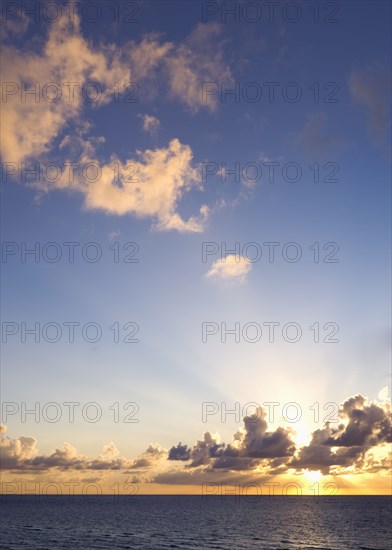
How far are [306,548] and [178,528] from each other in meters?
52.9

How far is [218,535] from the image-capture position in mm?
124875

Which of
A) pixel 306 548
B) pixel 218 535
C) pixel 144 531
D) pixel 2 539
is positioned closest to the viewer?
pixel 306 548

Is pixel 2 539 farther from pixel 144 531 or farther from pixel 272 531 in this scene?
pixel 272 531

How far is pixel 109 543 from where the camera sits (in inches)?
4154

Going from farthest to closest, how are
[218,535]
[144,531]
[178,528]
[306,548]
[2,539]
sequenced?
[178,528] → [144,531] → [218,535] → [2,539] → [306,548]

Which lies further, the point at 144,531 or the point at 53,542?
the point at 144,531

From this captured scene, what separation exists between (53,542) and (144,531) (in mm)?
34843

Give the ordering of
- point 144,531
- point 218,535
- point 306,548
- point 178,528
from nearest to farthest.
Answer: point 306,548, point 218,535, point 144,531, point 178,528

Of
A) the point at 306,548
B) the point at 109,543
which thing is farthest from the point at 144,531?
the point at 306,548

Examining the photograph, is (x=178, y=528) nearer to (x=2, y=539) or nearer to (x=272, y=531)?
(x=272, y=531)

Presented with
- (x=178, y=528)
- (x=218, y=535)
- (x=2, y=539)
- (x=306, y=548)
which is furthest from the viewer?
(x=178, y=528)

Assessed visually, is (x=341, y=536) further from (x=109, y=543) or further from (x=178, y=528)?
(x=109, y=543)

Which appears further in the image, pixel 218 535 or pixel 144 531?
pixel 144 531

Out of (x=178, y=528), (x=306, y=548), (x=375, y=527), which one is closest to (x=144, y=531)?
(x=178, y=528)
